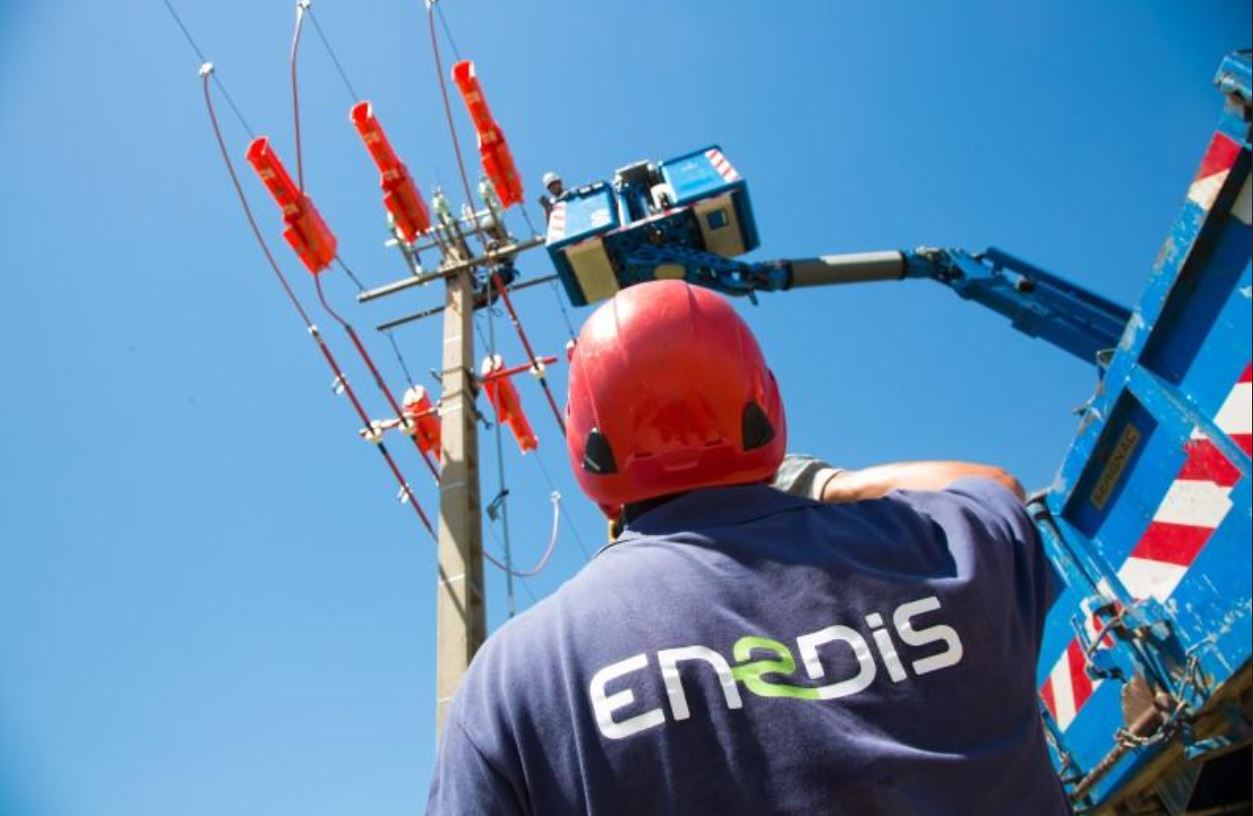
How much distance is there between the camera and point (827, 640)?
1.01 metres

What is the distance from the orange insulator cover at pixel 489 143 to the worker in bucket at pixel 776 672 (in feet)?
23.1

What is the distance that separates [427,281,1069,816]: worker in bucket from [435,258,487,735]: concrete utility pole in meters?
4.66

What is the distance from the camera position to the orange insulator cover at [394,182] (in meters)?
7.20

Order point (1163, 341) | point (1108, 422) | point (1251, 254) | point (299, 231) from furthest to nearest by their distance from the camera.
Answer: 1. point (299, 231)
2. point (1108, 422)
3. point (1163, 341)
4. point (1251, 254)

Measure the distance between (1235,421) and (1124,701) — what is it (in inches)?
47.3

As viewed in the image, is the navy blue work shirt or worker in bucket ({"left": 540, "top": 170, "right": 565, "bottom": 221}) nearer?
the navy blue work shirt

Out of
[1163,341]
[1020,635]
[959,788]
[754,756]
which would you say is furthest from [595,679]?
[1163,341]

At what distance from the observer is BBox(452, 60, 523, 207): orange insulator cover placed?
7.23m

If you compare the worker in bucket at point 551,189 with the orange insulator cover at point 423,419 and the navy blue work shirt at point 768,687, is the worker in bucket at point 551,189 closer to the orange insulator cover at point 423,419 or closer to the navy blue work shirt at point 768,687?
the orange insulator cover at point 423,419

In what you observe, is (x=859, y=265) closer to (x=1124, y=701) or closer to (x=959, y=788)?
(x=1124, y=701)

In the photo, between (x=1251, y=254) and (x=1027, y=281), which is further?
(x=1027, y=281)

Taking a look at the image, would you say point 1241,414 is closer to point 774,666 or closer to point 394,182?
point 774,666

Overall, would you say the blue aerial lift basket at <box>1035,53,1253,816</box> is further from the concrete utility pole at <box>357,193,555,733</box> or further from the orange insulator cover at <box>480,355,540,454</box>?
the orange insulator cover at <box>480,355,540,454</box>

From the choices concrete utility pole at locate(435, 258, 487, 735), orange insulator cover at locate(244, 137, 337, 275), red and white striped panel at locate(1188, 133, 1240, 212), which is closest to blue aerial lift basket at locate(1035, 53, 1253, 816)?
red and white striped panel at locate(1188, 133, 1240, 212)
